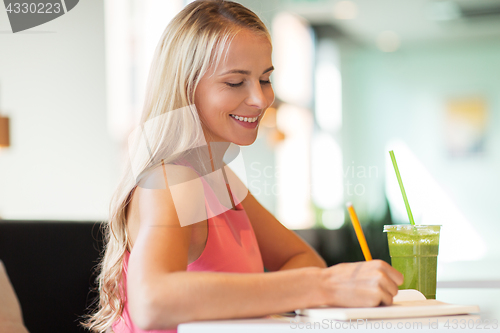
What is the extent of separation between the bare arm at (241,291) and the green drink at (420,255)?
0.23m

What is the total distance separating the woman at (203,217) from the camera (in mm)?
572

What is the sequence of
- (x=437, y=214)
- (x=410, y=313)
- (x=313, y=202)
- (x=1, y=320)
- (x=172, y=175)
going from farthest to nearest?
(x=437, y=214), (x=313, y=202), (x=1, y=320), (x=172, y=175), (x=410, y=313)

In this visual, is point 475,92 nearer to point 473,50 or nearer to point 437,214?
point 473,50

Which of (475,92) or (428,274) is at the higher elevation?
(475,92)

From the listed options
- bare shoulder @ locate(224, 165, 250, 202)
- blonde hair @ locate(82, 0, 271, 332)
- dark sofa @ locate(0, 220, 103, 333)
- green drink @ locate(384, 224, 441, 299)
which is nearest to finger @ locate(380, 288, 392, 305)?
green drink @ locate(384, 224, 441, 299)

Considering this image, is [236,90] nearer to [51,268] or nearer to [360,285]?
[360,285]

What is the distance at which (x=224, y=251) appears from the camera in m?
0.83

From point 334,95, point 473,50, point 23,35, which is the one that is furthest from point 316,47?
point 23,35

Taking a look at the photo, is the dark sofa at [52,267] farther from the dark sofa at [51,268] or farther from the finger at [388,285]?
the finger at [388,285]

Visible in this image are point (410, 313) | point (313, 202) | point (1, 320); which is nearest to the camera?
point (410, 313)

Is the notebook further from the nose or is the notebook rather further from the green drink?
the nose

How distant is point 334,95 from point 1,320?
437 centimetres

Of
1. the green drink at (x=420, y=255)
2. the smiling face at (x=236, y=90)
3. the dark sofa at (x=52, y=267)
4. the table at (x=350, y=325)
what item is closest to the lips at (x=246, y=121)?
the smiling face at (x=236, y=90)

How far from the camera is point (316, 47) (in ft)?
17.4
